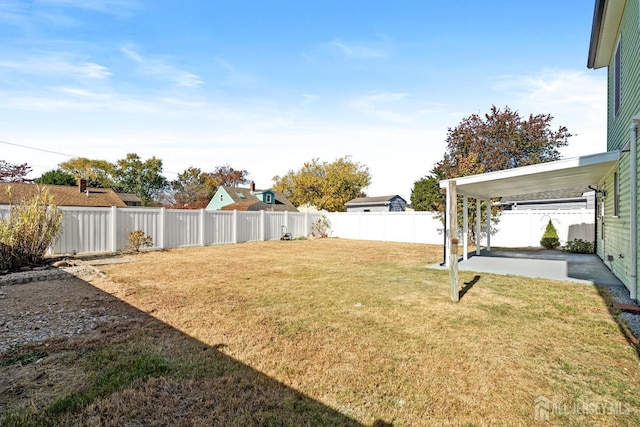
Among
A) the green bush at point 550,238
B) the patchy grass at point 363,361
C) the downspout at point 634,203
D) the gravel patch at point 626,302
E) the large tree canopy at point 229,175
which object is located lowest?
the patchy grass at point 363,361

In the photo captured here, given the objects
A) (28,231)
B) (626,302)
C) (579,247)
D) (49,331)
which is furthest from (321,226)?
(49,331)

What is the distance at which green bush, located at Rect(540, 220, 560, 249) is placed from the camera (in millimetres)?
13359

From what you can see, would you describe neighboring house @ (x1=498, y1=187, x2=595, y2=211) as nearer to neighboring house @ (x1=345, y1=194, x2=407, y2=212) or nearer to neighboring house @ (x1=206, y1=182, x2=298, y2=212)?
neighboring house @ (x1=345, y1=194, x2=407, y2=212)

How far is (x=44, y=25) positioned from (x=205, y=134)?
10.8 metres

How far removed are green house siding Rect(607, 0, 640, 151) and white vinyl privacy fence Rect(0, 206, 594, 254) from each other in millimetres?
7168

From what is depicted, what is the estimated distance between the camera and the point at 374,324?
407cm

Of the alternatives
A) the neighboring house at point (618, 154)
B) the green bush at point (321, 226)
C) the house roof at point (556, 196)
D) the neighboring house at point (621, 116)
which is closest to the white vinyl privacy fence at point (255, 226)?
the green bush at point (321, 226)

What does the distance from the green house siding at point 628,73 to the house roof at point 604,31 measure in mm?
193

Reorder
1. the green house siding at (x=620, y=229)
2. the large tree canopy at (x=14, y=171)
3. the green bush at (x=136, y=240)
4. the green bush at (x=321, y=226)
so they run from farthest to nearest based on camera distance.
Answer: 1. the large tree canopy at (x=14, y=171)
2. the green bush at (x=321, y=226)
3. the green bush at (x=136, y=240)
4. the green house siding at (x=620, y=229)

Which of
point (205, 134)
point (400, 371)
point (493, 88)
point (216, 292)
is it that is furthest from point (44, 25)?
point (493, 88)

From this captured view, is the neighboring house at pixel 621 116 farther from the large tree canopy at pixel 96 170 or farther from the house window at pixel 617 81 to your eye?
the large tree canopy at pixel 96 170

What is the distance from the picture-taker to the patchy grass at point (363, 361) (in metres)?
2.28

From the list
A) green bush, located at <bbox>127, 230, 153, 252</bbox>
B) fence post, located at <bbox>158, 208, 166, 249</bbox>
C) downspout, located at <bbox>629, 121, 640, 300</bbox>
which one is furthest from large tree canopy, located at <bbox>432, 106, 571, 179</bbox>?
green bush, located at <bbox>127, 230, 153, 252</bbox>

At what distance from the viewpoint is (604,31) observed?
7.20m
